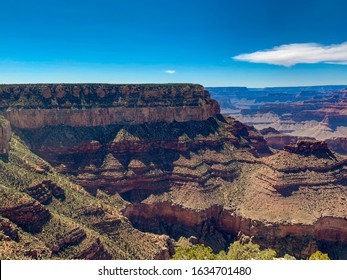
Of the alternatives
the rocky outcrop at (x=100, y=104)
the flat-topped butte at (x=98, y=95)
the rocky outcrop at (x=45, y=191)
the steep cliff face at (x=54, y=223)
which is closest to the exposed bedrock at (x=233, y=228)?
the steep cliff face at (x=54, y=223)

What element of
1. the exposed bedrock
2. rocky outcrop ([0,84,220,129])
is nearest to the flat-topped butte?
rocky outcrop ([0,84,220,129])

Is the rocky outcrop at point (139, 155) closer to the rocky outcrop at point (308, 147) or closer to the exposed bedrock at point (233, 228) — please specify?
the exposed bedrock at point (233, 228)

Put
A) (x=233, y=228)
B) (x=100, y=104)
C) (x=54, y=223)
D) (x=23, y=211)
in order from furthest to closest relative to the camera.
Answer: (x=100, y=104) → (x=233, y=228) → (x=54, y=223) → (x=23, y=211)

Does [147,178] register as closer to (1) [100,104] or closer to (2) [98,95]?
(1) [100,104]

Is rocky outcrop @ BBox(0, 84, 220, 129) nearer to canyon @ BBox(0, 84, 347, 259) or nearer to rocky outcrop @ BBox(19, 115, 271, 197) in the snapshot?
canyon @ BBox(0, 84, 347, 259)

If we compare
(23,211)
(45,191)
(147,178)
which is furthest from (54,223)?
(147,178)
